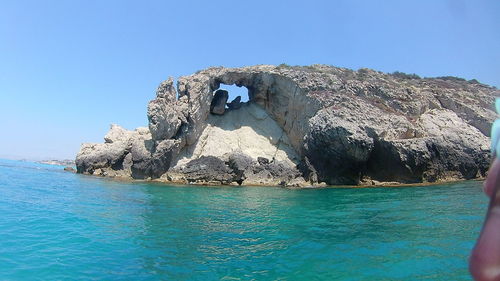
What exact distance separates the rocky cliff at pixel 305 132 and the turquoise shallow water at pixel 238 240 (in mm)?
13286

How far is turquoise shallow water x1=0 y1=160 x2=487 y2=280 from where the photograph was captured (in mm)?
8281

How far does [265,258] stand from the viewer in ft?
31.0

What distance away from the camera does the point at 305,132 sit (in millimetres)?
37312

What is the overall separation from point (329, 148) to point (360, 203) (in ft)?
44.6

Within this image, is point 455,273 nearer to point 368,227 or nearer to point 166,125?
point 368,227

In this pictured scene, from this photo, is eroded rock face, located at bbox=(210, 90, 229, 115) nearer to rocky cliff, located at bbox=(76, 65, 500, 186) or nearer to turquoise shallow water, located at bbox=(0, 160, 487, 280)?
rocky cliff, located at bbox=(76, 65, 500, 186)

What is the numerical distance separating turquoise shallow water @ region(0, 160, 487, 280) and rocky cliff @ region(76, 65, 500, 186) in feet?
43.6

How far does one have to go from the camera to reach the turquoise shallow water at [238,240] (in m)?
8.28

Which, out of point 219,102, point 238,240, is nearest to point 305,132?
point 219,102

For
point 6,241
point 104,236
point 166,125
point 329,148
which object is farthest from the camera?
point 166,125

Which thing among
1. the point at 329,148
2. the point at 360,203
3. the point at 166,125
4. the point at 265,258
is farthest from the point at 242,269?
the point at 166,125

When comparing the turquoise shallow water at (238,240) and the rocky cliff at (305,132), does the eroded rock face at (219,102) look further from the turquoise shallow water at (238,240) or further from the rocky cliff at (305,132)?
the turquoise shallow water at (238,240)

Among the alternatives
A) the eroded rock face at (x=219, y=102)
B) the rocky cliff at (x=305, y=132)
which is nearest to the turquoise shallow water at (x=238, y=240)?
the rocky cliff at (x=305, y=132)

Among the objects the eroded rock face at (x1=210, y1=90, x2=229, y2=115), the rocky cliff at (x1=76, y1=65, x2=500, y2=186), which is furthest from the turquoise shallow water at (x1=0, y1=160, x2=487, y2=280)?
the eroded rock face at (x1=210, y1=90, x2=229, y2=115)
